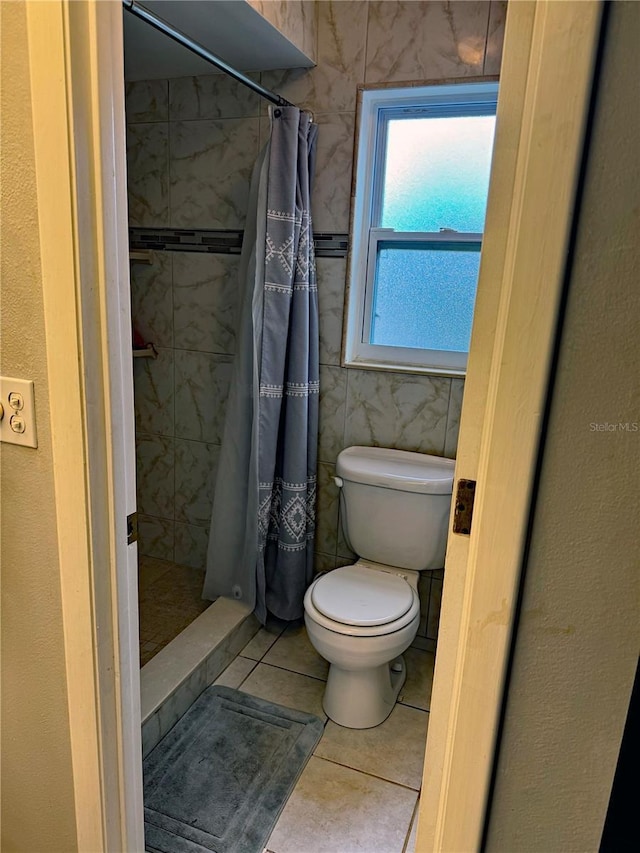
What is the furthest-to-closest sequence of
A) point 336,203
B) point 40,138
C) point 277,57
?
point 336,203, point 277,57, point 40,138

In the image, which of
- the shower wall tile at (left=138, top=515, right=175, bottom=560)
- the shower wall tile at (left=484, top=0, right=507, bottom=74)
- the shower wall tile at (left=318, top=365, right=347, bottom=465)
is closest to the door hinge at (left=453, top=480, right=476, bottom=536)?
the shower wall tile at (left=318, top=365, right=347, bottom=465)

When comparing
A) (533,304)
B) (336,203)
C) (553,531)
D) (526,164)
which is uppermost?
(336,203)

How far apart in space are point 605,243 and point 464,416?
0.80 ft

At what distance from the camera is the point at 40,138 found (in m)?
0.86

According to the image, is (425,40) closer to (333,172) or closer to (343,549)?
(333,172)

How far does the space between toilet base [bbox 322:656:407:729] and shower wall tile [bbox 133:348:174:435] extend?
4.18ft

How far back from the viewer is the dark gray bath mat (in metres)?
1.46

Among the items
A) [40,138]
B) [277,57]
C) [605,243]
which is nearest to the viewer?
[605,243]

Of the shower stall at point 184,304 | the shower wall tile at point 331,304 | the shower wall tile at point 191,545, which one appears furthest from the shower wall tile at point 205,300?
→ the shower wall tile at point 191,545

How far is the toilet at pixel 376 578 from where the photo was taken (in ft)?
5.70

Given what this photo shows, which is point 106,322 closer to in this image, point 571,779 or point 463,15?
point 571,779

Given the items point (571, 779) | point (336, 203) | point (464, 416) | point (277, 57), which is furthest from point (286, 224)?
point (571, 779)

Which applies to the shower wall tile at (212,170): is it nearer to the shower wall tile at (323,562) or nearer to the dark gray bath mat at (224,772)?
the shower wall tile at (323,562)

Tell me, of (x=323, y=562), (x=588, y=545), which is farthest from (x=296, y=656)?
(x=588, y=545)
